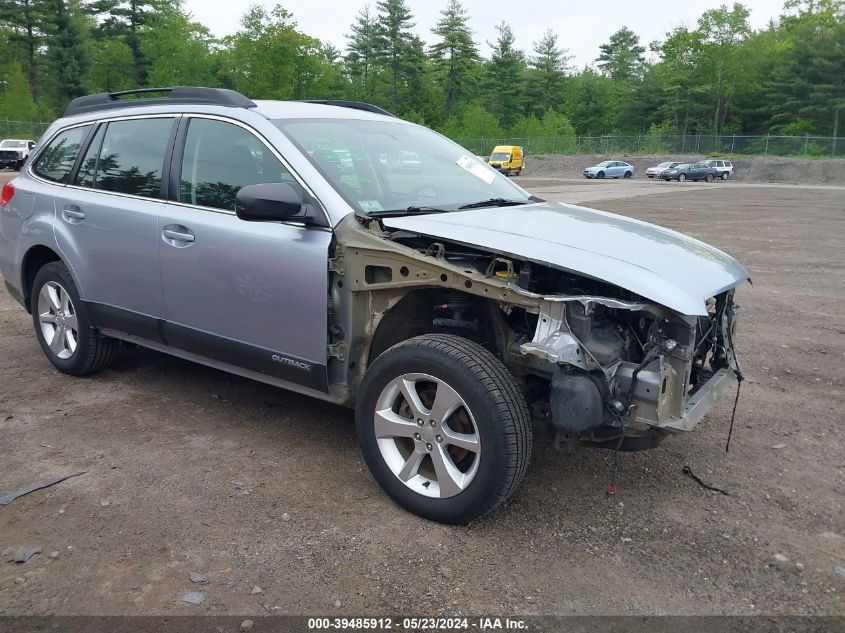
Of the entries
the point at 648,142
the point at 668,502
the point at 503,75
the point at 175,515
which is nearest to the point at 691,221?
the point at 668,502

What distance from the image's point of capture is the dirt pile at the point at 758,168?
48.3 m

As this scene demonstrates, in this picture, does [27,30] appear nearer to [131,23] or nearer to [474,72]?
[131,23]

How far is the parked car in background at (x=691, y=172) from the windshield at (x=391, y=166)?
4673 centimetres

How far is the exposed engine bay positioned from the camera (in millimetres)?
3018

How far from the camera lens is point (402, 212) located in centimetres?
378

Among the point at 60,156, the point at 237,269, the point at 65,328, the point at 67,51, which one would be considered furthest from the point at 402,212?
the point at 67,51

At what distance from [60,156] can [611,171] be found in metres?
48.1

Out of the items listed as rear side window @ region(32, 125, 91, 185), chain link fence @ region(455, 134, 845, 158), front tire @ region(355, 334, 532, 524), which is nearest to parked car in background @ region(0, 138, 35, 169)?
rear side window @ region(32, 125, 91, 185)

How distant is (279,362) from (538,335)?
145 centimetres

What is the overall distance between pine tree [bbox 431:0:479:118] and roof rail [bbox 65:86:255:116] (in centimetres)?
7819

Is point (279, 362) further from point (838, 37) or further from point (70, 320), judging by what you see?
point (838, 37)

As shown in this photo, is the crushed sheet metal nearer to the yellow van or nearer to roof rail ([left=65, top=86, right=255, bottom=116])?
roof rail ([left=65, top=86, right=255, bottom=116])

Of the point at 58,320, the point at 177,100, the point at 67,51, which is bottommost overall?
the point at 58,320

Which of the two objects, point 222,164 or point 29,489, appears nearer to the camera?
point 29,489
